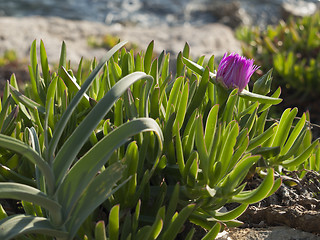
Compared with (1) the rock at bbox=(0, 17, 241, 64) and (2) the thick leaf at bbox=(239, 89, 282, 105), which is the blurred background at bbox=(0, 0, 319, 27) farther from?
(2) the thick leaf at bbox=(239, 89, 282, 105)

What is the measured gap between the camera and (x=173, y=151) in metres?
1.29

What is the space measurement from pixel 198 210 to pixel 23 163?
51 centimetres

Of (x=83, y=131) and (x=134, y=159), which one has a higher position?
(x=83, y=131)

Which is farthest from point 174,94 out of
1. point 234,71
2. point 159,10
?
point 159,10

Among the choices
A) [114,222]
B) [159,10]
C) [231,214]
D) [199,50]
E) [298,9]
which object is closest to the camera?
[114,222]

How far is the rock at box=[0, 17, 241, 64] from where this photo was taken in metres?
5.40

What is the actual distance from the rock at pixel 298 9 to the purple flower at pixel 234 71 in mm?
7503

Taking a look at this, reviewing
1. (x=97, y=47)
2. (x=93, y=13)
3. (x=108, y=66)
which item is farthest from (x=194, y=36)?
(x=108, y=66)

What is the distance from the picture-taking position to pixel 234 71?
1.36 meters

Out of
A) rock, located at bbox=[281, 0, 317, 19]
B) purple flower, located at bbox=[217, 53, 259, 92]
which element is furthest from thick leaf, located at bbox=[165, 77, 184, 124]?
rock, located at bbox=[281, 0, 317, 19]

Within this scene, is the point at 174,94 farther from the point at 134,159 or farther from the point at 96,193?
the point at 96,193

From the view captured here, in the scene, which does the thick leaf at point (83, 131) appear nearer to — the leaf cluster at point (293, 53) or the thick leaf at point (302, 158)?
the thick leaf at point (302, 158)

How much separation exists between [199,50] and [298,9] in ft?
15.4

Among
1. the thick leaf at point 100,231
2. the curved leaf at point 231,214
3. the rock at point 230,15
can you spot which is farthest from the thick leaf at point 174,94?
the rock at point 230,15
